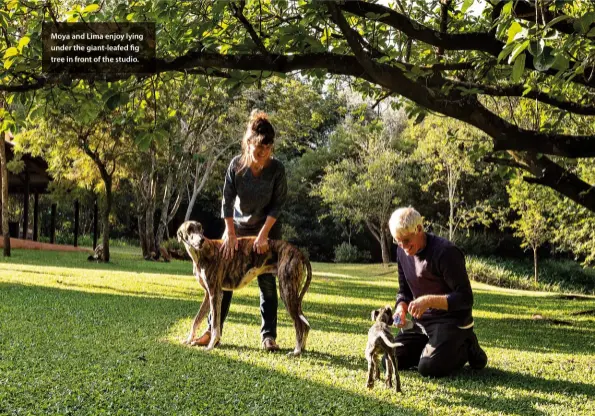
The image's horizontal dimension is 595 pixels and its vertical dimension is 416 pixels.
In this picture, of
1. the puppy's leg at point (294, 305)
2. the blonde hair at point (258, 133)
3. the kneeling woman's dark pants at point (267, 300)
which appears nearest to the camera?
the puppy's leg at point (294, 305)

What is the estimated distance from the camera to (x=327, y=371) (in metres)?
4.89

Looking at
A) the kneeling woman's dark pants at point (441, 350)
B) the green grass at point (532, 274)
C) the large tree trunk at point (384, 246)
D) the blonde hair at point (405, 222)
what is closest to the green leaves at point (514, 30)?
the blonde hair at point (405, 222)

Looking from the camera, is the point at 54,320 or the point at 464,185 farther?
the point at 464,185

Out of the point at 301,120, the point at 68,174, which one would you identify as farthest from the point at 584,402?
the point at 301,120

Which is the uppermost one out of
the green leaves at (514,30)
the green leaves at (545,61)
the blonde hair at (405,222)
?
the green leaves at (514,30)

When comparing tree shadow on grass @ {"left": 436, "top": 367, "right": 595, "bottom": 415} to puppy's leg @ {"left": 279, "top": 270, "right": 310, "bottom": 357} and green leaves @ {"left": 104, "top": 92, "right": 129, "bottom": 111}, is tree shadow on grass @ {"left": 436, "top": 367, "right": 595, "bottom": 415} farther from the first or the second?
green leaves @ {"left": 104, "top": 92, "right": 129, "bottom": 111}

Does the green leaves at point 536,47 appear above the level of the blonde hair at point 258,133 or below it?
below

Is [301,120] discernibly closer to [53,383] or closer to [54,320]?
[54,320]

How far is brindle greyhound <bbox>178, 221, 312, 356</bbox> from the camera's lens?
556 cm

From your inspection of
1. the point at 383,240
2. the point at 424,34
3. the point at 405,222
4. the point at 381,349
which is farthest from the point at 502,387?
the point at 383,240

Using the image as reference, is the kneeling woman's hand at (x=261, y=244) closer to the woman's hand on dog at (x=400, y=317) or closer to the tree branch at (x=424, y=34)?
the woman's hand on dog at (x=400, y=317)

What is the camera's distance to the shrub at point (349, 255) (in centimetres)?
3481

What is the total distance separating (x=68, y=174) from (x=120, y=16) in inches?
606

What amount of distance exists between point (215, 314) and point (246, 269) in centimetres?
49
